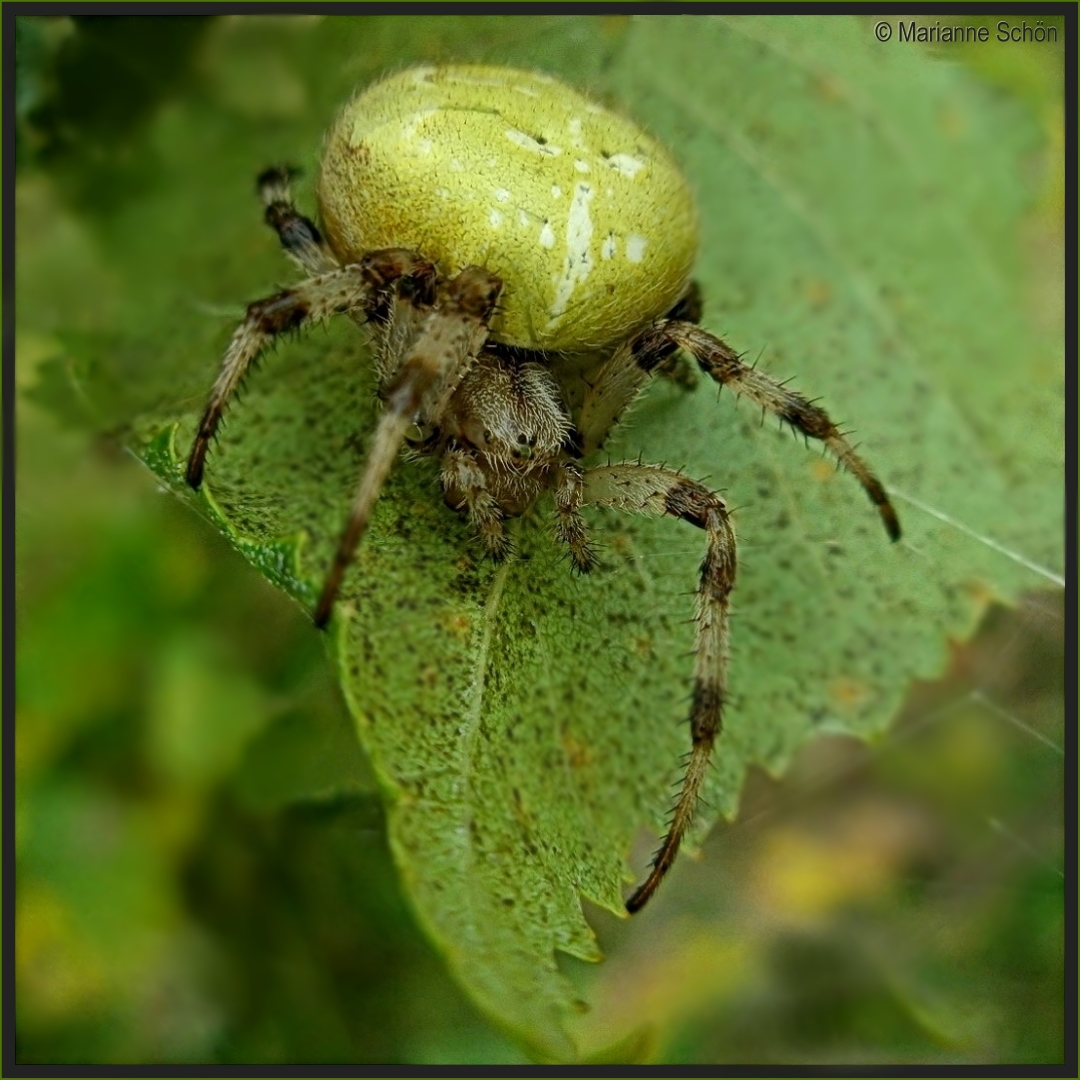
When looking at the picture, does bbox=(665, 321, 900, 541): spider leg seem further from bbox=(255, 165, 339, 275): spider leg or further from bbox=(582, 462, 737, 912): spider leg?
bbox=(255, 165, 339, 275): spider leg

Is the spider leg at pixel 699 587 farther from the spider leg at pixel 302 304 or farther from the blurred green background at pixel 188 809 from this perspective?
the spider leg at pixel 302 304

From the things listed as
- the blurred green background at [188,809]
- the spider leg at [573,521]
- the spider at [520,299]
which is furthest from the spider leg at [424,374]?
the blurred green background at [188,809]

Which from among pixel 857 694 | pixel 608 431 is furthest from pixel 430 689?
pixel 857 694

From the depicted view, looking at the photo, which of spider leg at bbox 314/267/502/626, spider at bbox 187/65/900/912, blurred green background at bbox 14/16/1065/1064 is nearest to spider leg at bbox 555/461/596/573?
spider at bbox 187/65/900/912

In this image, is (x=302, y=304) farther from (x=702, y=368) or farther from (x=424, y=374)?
(x=702, y=368)

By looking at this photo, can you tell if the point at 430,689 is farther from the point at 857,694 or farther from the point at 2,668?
the point at 857,694

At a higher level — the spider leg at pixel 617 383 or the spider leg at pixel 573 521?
the spider leg at pixel 617 383
